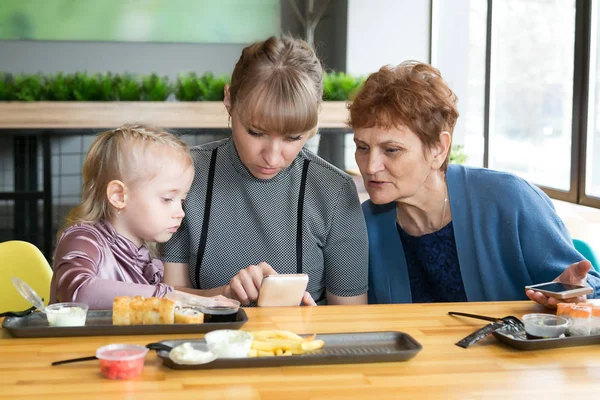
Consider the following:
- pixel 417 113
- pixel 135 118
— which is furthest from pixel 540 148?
pixel 417 113

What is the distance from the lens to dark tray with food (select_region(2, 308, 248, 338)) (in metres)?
1.48

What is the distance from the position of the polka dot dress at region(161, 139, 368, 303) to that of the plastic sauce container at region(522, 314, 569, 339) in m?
0.78

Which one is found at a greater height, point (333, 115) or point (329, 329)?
point (333, 115)

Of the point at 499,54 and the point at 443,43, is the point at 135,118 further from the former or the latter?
the point at 443,43

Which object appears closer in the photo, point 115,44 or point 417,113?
point 417,113

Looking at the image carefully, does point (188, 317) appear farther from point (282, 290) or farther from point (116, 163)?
point (116, 163)

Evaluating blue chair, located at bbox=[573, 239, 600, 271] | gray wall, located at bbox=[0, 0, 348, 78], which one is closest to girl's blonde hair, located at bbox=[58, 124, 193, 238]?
blue chair, located at bbox=[573, 239, 600, 271]

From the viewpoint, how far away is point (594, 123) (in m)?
4.91

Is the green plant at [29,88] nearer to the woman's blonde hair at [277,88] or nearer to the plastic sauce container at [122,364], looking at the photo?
the woman's blonde hair at [277,88]

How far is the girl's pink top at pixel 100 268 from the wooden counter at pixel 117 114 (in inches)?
95.3

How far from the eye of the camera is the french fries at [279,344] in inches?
53.1

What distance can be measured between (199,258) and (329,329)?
0.73 meters

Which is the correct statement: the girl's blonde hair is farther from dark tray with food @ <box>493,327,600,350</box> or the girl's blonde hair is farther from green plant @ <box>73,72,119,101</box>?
green plant @ <box>73,72,119,101</box>

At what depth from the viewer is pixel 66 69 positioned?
9.52 metres
